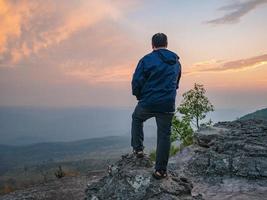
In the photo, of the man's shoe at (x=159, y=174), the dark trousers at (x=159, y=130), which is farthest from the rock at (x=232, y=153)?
the dark trousers at (x=159, y=130)

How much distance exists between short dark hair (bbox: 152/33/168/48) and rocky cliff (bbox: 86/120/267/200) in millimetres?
3861

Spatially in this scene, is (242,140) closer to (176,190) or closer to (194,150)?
(194,150)

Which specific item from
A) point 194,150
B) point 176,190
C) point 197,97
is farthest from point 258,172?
point 197,97

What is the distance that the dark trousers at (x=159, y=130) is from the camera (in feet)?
36.7

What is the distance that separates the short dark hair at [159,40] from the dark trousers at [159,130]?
1949 millimetres

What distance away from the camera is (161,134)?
36.7 ft

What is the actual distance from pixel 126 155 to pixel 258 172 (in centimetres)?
839

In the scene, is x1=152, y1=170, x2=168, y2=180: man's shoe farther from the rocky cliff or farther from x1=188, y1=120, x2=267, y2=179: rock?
x1=188, y1=120, x2=267, y2=179: rock

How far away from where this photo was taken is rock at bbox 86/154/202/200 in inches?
453

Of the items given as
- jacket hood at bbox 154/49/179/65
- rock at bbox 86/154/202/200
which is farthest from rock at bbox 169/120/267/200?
jacket hood at bbox 154/49/179/65

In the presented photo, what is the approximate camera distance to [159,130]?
11258mm

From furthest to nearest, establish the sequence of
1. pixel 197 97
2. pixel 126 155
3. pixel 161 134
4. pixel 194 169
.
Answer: pixel 197 97 < pixel 194 169 < pixel 126 155 < pixel 161 134

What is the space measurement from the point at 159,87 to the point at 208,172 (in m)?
9.42

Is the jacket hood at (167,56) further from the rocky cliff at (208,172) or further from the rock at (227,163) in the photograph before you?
the rock at (227,163)
